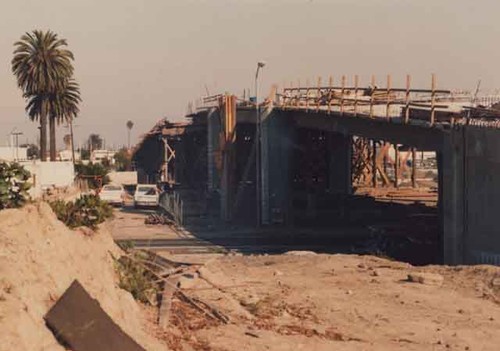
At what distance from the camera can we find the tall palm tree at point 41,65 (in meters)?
67.2

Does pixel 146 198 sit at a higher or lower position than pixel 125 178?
lower

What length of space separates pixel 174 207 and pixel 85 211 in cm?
4075

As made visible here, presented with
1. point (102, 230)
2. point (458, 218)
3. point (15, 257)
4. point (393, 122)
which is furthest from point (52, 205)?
point (393, 122)

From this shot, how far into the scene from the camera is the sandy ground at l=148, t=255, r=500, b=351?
14.1 m

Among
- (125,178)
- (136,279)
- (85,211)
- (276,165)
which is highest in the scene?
(276,165)

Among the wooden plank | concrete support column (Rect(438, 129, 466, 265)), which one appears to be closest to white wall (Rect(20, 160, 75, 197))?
concrete support column (Rect(438, 129, 466, 265))

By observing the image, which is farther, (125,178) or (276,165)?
(125,178)

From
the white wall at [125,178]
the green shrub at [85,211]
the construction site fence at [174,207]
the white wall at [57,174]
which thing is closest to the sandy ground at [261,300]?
the green shrub at [85,211]

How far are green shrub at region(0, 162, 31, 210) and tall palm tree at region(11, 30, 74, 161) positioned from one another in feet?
186

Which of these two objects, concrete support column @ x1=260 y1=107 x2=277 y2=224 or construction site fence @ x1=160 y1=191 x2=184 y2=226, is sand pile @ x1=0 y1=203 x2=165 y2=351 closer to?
concrete support column @ x1=260 y1=107 x2=277 y2=224

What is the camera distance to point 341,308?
17641mm

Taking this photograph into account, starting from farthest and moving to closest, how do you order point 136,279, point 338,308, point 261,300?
point 261,300 < point 338,308 < point 136,279

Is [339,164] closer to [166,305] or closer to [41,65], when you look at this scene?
[41,65]

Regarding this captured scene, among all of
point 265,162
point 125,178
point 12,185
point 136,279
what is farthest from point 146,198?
point 12,185
